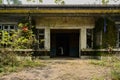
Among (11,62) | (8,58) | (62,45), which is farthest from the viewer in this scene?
(62,45)

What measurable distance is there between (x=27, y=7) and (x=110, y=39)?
656 centimetres

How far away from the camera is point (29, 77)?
1268 cm

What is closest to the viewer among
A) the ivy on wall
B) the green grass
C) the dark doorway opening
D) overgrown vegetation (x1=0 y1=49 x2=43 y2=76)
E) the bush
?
the green grass

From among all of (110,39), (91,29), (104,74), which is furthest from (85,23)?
(104,74)

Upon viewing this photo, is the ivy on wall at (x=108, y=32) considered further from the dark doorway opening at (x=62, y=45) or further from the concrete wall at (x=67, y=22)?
the dark doorway opening at (x=62, y=45)

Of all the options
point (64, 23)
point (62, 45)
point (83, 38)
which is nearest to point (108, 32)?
point (83, 38)

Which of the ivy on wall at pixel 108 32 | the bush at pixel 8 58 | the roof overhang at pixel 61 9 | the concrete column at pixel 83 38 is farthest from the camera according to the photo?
the concrete column at pixel 83 38

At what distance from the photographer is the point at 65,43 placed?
1144 inches

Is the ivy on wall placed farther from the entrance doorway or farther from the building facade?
the entrance doorway

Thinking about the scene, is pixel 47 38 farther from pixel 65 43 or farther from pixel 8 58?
pixel 8 58

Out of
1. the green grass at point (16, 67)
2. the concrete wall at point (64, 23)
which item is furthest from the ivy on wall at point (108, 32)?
the green grass at point (16, 67)

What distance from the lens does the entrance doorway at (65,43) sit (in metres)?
27.3

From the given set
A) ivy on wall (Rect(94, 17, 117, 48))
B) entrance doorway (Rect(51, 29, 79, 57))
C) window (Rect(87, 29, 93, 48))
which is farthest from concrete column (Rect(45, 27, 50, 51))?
ivy on wall (Rect(94, 17, 117, 48))

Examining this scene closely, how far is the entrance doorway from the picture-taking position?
89.6ft
